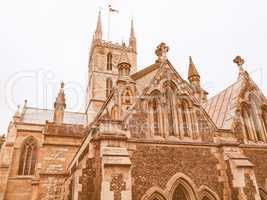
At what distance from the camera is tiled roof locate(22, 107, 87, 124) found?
3306cm

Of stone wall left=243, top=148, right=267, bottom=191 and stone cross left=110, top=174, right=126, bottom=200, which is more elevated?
stone wall left=243, top=148, right=267, bottom=191

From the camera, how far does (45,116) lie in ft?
115

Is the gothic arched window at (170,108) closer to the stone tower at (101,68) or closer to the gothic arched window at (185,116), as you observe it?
the gothic arched window at (185,116)

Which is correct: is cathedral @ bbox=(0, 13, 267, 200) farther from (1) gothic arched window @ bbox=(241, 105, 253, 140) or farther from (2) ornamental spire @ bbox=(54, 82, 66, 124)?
(2) ornamental spire @ bbox=(54, 82, 66, 124)

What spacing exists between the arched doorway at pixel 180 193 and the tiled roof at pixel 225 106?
4.60 meters

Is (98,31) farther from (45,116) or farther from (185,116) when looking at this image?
(185,116)

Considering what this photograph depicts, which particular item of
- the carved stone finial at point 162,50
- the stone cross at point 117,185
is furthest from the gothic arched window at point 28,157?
the stone cross at point 117,185

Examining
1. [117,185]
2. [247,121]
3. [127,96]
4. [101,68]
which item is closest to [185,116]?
[127,96]

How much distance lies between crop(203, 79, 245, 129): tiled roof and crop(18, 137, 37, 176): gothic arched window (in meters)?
21.6

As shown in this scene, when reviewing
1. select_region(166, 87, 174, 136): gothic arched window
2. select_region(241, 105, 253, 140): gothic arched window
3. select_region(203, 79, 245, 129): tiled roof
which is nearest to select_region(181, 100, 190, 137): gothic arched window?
select_region(166, 87, 174, 136): gothic arched window

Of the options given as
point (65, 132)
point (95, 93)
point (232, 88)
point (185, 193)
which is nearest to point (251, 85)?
point (232, 88)

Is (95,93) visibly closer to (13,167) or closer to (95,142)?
(13,167)

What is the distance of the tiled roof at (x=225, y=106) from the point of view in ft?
43.1

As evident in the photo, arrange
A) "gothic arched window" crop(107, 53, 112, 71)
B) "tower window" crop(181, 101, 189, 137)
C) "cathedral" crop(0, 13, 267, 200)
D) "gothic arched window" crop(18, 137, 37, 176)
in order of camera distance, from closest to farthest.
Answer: "cathedral" crop(0, 13, 267, 200)
"tower window" crop(181, 101, 189, 137)
"gothic arched window" crop(18, 137, 37, 176)
"gothic arched window" crop(107, 53, 112, 71)
